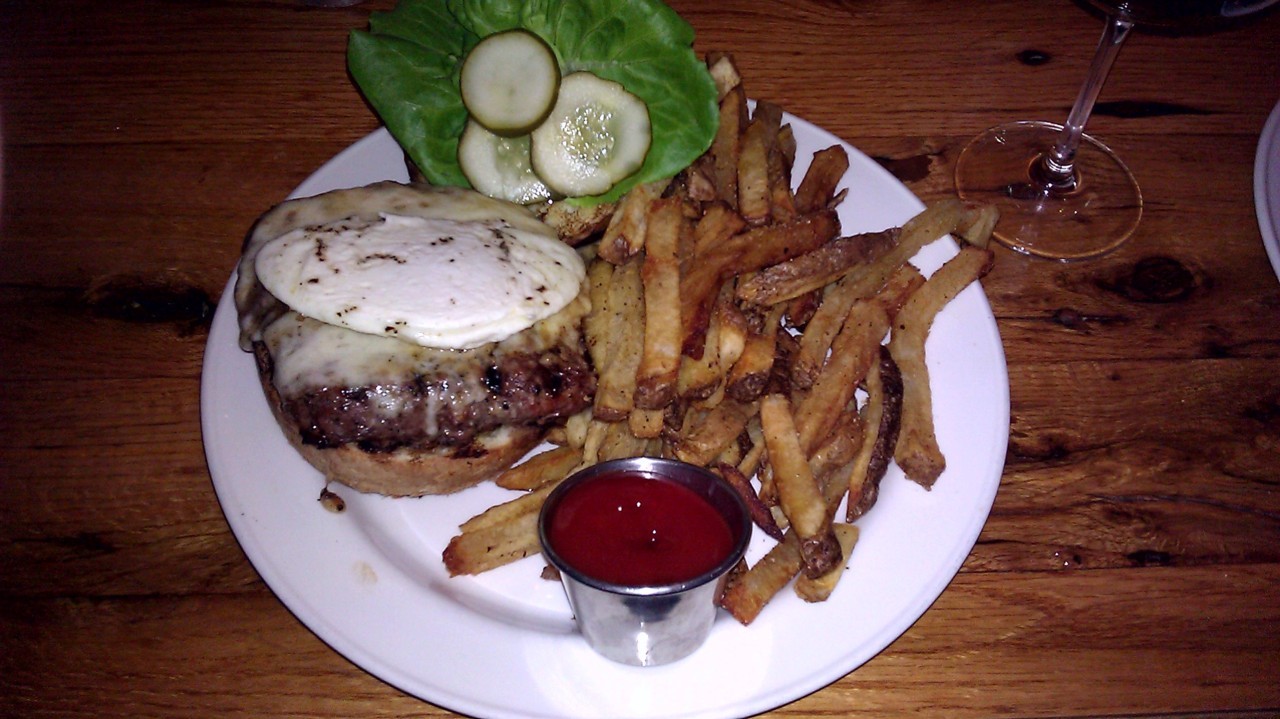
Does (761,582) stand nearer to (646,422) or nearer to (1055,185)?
(646,422)

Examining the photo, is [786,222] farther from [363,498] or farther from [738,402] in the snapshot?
[363,498]

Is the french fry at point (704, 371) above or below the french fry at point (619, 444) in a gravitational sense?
above

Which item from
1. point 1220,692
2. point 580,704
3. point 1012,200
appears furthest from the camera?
point 1012,200

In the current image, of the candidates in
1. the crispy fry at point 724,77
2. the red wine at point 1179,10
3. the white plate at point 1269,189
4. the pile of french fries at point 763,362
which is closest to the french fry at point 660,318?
the pile of french fries at point 763,362

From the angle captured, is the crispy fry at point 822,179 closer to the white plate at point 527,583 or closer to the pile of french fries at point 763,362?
the pile of french fries at point 763,362

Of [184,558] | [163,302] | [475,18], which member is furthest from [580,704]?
[475,18]

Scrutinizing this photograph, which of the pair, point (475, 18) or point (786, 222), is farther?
point (475, 18)

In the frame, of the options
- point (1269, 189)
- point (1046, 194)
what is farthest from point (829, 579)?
point (1269, 189)
